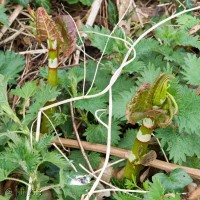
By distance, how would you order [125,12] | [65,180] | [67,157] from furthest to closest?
[125,12] < [67,157] < [65,180]

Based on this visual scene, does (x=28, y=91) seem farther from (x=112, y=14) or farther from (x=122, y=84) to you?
(x=112, y=14)

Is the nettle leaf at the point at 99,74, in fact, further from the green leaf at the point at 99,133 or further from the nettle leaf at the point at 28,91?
the nettle leaf at the point at 28,91

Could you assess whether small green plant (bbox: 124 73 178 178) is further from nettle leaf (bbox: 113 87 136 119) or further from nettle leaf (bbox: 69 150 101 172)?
nettle leaf (bbox: 69 150 101 172)

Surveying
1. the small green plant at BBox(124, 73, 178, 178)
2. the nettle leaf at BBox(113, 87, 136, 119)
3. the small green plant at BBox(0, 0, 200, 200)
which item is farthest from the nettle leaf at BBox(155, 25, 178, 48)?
the small green plant at BBox(124, 73, 178, 178)

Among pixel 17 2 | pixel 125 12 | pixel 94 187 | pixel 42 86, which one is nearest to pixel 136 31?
pixel 125 12

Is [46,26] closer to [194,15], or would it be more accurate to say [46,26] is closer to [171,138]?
[171,138]
